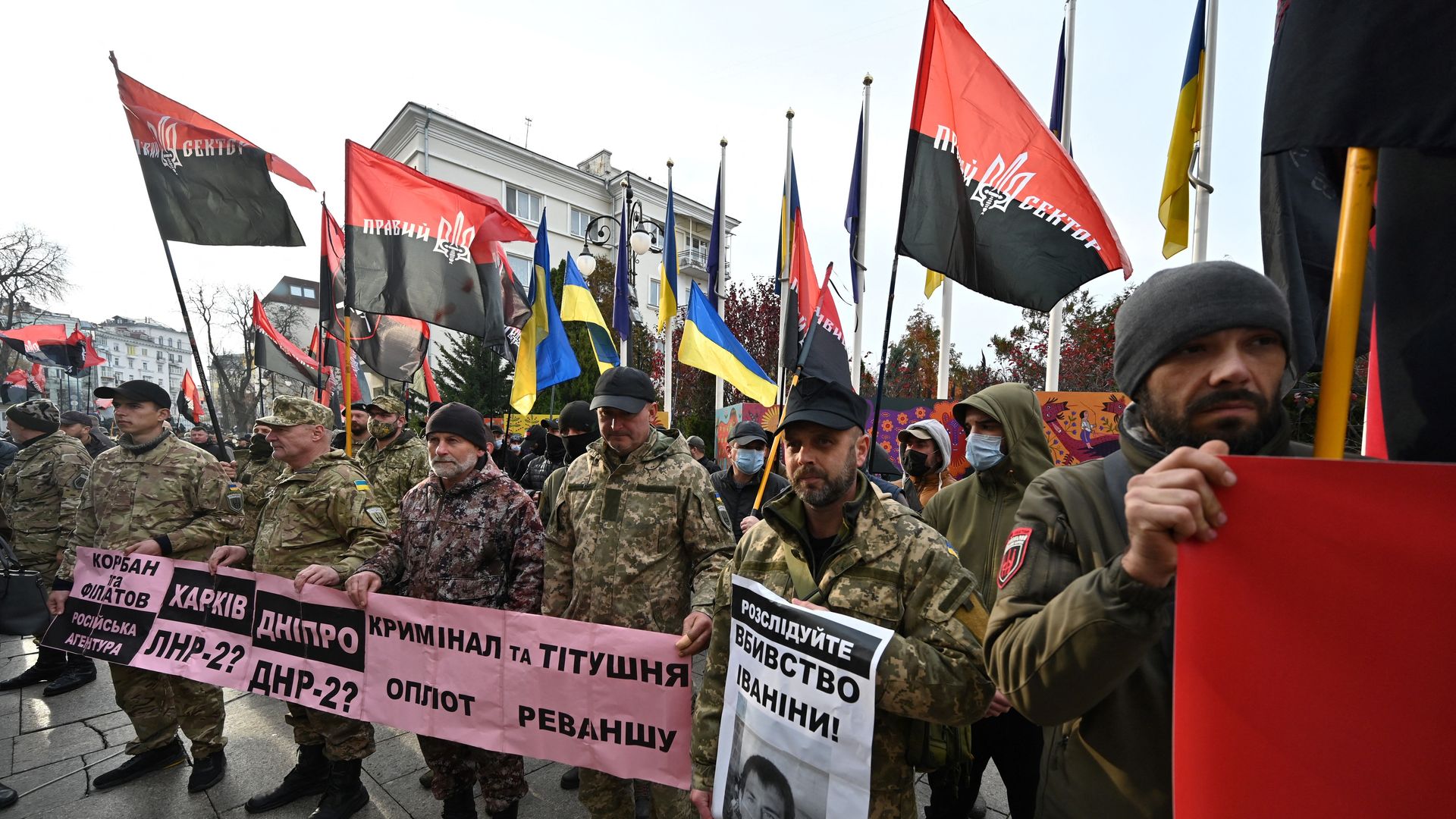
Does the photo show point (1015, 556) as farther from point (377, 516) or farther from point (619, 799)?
point (377, 516)

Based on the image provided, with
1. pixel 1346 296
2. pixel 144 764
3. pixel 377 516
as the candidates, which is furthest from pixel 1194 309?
pixel 144 764

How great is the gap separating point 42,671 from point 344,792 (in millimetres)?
4287

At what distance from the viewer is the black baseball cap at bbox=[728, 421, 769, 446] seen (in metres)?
5.28

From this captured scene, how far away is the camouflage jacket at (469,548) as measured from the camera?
3158mm

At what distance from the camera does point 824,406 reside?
2.14 metres

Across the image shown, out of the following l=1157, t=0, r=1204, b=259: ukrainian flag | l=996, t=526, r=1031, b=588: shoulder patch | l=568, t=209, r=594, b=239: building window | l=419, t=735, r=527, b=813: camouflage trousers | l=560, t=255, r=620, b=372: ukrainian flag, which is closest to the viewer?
l=996, t=526, r=1031, b=588: shoulder patch

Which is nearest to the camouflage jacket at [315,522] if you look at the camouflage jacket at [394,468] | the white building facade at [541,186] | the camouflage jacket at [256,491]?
the camouflage jacket at [256,491]

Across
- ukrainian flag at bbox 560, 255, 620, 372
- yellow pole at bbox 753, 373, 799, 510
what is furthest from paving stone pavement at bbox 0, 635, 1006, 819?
ukrainian flag at bbox 560, 255, 620, 372

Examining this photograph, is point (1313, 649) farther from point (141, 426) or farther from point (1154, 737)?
point (141, 426)

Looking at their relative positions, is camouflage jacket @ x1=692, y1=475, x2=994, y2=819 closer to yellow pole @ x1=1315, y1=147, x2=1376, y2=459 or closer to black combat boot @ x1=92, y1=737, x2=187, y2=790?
yellow pole @ x1=1315, y1=147, x2=1376, y2=459

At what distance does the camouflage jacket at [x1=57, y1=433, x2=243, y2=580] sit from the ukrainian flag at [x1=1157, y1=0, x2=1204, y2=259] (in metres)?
8.14

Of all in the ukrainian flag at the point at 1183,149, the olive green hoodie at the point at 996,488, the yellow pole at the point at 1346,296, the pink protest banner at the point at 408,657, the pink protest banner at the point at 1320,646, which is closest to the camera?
the pink protest banner at the point at 1320,646

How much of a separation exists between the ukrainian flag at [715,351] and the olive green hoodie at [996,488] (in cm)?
252

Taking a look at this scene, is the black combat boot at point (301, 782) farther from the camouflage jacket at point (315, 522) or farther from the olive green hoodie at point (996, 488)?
the olive green hoodie at point (996, 488)
